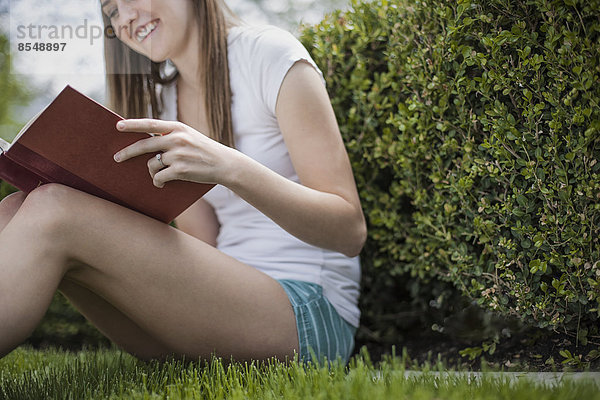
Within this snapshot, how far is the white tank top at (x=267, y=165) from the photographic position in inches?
77.8

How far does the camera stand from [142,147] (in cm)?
143

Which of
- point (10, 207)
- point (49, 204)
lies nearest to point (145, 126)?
point (49, 204)

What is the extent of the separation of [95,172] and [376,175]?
4.06ft

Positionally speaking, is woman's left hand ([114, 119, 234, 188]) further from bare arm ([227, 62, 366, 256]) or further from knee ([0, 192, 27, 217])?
Result: knee ([0, 192, 27, 217])

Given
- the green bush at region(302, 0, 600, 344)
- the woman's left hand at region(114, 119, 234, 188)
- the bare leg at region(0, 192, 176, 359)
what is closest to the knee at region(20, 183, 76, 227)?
the woman's left hand at region(114, 119, 234, 188)

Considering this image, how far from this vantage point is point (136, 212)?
5.33ft

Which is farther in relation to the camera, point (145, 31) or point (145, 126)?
point (145, 31)

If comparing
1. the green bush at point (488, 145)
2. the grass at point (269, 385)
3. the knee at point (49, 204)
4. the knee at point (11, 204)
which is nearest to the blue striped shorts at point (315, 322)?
the grass at point (269, 385)

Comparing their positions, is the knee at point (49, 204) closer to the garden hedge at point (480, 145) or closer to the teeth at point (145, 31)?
the teeth at point (145, 31)

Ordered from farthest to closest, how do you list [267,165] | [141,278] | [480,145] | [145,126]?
[267,165] < [480,145] < [141,278] < [145,126]

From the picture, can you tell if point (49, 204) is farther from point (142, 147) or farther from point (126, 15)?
point (126, 15)

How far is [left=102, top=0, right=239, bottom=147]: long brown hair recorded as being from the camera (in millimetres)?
2115

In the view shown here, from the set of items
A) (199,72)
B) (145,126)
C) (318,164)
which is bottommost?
(318,164)

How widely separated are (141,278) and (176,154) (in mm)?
391
